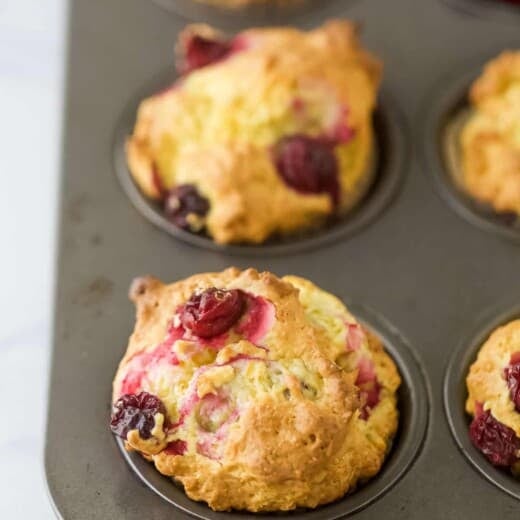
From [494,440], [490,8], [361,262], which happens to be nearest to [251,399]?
[494,440]

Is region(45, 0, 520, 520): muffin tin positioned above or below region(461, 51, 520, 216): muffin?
below

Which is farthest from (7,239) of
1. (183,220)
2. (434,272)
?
(434,272)

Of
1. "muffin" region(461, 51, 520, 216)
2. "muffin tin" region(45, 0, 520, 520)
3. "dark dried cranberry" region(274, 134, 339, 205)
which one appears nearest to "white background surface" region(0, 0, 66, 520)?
"muffin tin" region(45, 0, 520, 520)

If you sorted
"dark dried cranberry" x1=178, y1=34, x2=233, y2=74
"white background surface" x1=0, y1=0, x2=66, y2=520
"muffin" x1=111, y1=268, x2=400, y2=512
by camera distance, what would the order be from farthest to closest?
1. "dark dried cranberry" x1=178, y1=34, x2=233, y2=74
2. "white background surface" x1=0, y1=0, x2=66, y2=520
3. "muffin" x1=111, y1=268, x2=400, y2=512

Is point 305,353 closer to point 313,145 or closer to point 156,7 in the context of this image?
point 313,145

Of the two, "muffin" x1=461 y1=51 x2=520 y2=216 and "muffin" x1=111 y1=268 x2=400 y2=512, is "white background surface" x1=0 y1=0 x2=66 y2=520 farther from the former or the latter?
"muffin" x1=461 y1=51 x2=520 y2=216
